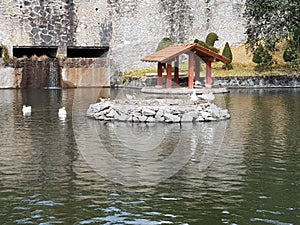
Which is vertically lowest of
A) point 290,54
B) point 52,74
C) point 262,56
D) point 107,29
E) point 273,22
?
point 52,74

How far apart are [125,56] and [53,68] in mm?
6208

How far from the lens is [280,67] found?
45.9m

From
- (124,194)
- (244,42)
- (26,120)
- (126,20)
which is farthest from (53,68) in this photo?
(124,194)

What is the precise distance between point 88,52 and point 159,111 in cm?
3180

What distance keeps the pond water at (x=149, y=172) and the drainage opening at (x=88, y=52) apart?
27425 mm

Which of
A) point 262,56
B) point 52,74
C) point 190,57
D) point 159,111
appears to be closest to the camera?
point 159,111

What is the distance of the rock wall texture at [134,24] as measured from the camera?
4878 centimetres

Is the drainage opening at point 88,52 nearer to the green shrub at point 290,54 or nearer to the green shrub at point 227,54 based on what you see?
the green shrub at point 227,54


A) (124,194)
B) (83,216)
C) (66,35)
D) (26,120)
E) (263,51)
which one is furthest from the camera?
(66,35)

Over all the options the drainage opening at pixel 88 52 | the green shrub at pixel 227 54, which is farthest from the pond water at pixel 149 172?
the drainage opening at pixel 88 52

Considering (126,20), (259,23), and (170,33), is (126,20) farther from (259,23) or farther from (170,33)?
(259,23)

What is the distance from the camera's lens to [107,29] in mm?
49531

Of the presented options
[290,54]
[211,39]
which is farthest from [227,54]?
[290,54]

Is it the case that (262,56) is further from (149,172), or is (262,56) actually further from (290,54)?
(149,172)
